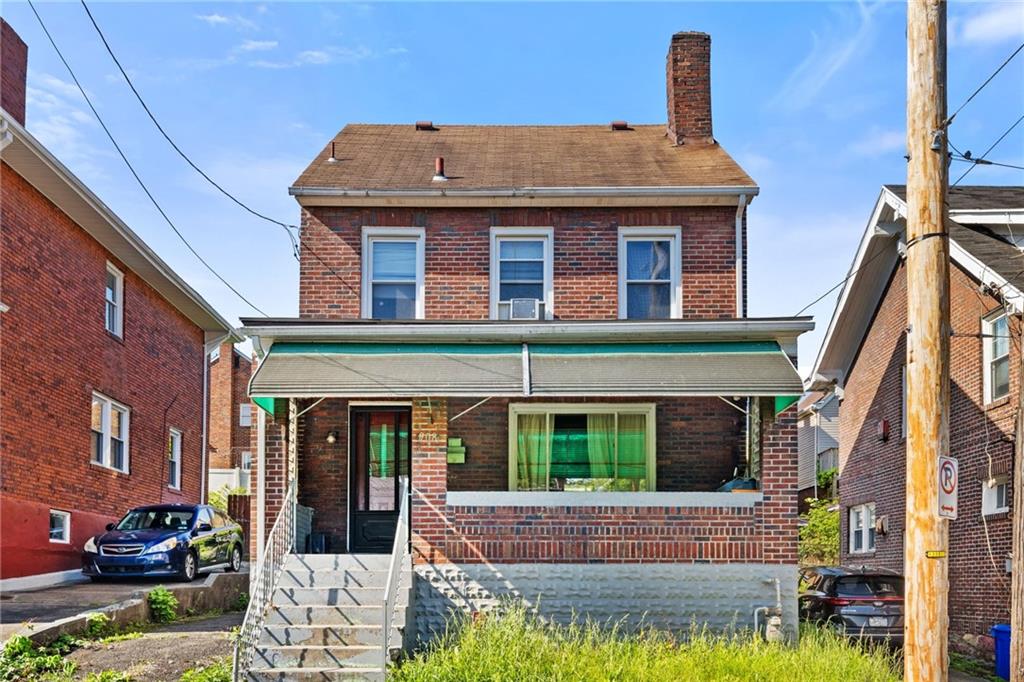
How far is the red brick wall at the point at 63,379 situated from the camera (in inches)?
→ 738

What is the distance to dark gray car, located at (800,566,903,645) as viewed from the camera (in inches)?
642

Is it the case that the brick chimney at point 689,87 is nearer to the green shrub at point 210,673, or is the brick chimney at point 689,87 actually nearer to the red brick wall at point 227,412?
the green shrub at point 210,673

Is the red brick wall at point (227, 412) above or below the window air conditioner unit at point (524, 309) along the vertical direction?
below

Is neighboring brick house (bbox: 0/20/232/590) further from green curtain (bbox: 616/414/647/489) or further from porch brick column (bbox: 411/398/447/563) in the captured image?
green curtain (bbox: 616/414/647/489)

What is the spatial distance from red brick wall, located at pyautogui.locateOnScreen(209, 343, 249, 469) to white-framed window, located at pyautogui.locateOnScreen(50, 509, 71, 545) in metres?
21.1

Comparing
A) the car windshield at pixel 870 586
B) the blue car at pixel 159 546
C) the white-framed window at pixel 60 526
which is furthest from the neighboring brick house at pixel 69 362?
the car windshield at pixel 870 586

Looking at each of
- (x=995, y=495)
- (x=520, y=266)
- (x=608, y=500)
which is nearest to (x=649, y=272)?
(x=520, y=266)

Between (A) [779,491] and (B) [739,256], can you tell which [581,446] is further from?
(B) [739,256]

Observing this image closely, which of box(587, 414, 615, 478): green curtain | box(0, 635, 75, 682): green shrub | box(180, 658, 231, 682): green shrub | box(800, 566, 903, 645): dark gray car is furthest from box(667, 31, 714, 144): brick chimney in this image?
box(0, 635, 75, 682): green shrub

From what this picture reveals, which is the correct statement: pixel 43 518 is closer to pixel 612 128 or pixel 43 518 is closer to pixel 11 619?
pixel 11 619

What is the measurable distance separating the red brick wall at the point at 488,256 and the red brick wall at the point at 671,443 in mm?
1592

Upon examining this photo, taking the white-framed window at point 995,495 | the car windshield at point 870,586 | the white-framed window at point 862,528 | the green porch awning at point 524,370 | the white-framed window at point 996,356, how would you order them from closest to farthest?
the green porch awning at point 524,370
the car windshield at point 870,586
the white-framed window at point 995,495
the white-framed window at point 996,356
the white-framed window at point 862,528

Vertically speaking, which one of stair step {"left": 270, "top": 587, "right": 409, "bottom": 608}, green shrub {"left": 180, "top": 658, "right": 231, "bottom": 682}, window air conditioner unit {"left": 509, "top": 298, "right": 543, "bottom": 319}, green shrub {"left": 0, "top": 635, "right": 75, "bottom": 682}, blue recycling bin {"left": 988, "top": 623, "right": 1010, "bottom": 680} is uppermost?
window air conditioner unit {"left": 509, "top": 298, "right": 543, "bottom": 319}

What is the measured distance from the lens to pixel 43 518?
19.7 m
